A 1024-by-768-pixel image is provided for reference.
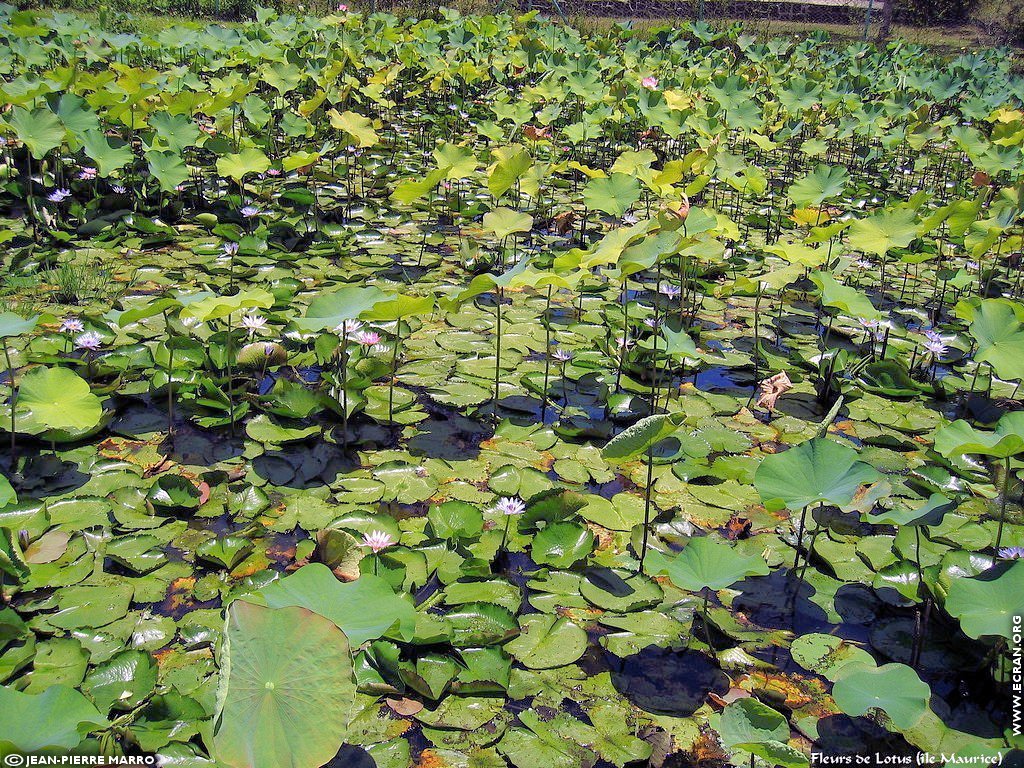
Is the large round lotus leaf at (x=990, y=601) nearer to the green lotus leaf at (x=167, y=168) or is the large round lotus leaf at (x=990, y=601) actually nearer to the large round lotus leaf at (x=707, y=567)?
the large round lotus leaf at (x=707, y=567)

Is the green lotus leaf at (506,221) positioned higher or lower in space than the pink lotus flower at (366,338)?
higher

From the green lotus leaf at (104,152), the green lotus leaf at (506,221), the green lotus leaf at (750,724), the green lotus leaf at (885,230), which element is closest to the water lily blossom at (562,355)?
the green lotus leaf at (506,221)

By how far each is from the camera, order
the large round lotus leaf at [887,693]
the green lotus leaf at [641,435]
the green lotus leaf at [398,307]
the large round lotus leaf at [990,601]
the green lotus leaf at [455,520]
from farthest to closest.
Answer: the green lotus leaf at [398,307] < the green lotus leaf at [455,520] < the green lotus leaf at [641,435] < the large round lotus leaf at [990,601] < the large round lotus leaf at [887,693]

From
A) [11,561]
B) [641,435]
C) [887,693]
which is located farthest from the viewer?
[641,435]

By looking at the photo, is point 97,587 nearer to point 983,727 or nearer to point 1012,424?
point 983,727

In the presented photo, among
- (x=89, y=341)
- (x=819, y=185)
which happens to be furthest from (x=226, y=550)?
(x=819, y=185)

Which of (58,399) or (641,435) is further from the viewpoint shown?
(58,399)

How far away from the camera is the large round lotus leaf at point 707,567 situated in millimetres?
1590

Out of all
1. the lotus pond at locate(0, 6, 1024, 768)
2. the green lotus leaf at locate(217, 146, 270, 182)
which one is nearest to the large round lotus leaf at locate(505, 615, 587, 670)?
the lotus pond at locate(0, 6, 1024, 768)

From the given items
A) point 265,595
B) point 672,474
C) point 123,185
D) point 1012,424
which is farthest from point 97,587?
point 123,185

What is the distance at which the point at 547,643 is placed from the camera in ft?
5.52

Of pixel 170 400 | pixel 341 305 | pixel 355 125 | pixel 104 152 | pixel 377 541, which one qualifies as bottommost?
pixel 377 541

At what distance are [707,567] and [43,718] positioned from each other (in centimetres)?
120

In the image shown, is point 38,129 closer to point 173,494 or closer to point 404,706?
point 173,494
